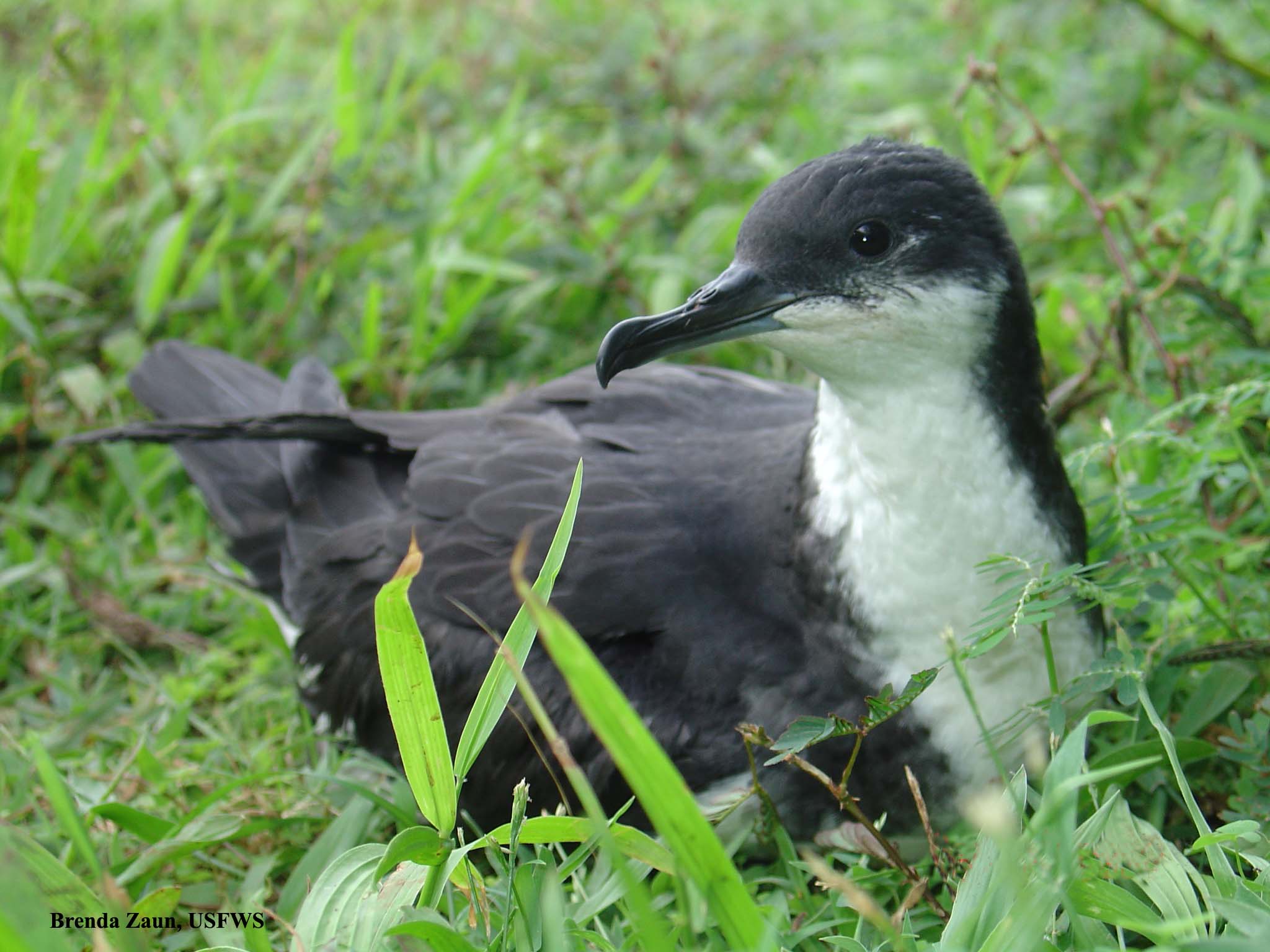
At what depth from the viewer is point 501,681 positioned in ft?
6.08

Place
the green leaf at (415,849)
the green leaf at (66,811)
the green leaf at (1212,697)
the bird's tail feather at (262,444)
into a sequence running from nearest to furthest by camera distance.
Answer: the green leaf at (66,811) < the green leaf at (415,849) < the green leaf at (1212,697) < the bird's tail feather at (262,444)

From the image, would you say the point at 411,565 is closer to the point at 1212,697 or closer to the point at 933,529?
the point at 933,529

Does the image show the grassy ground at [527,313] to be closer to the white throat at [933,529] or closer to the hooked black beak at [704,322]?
the white throat at [933,529]

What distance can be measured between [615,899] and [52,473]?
2.39 m

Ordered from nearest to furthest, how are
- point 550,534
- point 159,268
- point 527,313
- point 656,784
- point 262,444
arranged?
point 656,784 → point 550,534 → point 262,444 → point 159,268 → point 527,313

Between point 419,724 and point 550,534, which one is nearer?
point 419,724

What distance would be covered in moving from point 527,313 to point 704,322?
207 cm

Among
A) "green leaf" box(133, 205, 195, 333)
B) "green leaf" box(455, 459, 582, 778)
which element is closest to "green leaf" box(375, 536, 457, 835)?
"green leaf" box(455, 459, 582, 778)

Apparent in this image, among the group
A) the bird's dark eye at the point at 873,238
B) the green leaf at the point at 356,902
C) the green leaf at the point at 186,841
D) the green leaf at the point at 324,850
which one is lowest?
the green leaf at the point at 324,850

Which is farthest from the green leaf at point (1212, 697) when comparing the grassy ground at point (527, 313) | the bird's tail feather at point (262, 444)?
the bird's tail feather at point (262, 444)

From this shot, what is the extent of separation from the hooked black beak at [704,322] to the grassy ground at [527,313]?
0.64m

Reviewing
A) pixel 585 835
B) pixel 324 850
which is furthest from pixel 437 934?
pixel 324 850

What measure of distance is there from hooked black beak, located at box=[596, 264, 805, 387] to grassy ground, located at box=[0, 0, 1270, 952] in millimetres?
639

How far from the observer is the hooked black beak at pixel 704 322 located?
7.01ft
